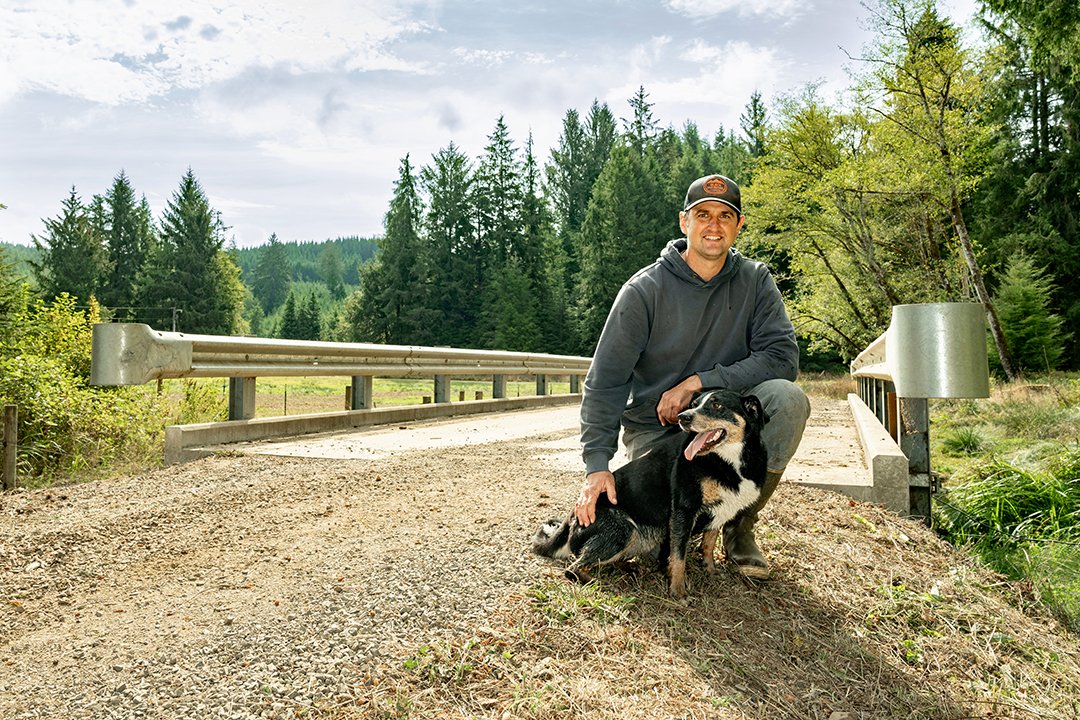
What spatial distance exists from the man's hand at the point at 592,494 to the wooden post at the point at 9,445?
4939 mm

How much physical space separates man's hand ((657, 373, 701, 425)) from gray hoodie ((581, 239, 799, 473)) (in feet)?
0.25

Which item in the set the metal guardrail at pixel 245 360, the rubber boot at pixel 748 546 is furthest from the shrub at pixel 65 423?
the rubber boot at pixel 748 546

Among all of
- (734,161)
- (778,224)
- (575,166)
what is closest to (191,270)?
(575,166)

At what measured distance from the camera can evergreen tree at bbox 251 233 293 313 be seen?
139250 mm

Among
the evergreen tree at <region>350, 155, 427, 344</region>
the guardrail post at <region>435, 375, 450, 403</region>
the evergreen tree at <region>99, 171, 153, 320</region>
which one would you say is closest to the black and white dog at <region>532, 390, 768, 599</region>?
the guardrail post at <region>435, 375, 450, 403</region>

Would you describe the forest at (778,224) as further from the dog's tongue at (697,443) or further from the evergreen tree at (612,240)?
the dog's tongue at (697,443)

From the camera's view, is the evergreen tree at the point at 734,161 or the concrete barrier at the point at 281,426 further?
the evergreen tree at the point at 734,161

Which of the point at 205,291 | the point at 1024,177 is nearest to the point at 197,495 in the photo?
the point at 1024,177

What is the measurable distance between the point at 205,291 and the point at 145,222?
36.0 ft

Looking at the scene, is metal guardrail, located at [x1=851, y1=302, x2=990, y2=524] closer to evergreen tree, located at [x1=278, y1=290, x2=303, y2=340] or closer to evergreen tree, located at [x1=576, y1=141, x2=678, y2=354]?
evergreen tree, located at [x1=576, y1=141, x2=678, y2=354]

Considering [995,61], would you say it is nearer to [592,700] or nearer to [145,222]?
[592,700]

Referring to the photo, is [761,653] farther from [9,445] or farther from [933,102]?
[933,102]

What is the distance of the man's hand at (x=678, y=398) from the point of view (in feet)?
10.8

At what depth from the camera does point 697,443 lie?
294 centimetres
